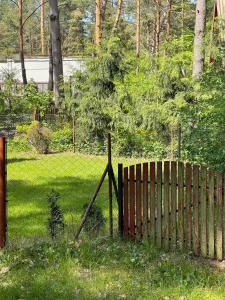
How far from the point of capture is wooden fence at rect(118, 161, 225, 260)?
A: 16.5ft

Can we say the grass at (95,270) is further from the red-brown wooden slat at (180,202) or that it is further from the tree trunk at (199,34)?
the tree trunk at (199,34)

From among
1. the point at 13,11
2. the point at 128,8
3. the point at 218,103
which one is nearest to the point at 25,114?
the point at 218,103

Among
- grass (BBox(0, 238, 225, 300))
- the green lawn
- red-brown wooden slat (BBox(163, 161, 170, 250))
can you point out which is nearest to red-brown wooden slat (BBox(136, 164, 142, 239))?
grass (BBox(0, 238, 225, 300))

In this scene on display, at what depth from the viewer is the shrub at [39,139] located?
1385 cm

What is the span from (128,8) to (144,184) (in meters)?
39.8

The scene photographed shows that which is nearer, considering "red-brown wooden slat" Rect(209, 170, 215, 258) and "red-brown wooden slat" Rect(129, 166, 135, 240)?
"red-brown wooden slat" Rect(209, 170, 215, 258)

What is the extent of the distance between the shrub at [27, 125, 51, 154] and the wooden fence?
27.7ft

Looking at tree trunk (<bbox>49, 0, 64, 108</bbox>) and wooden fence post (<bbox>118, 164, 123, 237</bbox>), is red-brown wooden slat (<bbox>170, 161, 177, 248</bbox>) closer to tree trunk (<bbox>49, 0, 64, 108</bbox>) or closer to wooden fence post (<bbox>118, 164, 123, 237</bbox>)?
wooden fence post (<bbox>118, 164, 123, 237</bbox>)

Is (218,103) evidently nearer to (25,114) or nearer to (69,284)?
(69,284)

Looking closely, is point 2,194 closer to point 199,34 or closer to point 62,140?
point 62,140

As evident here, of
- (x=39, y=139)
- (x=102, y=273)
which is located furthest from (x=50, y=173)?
(x=102, y=273)

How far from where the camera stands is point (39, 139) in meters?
13.9

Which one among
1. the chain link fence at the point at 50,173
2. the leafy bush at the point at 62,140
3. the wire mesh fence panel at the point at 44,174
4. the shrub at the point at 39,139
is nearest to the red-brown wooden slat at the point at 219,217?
the chain link fence at the point at 50,173

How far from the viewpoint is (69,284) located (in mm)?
4344
